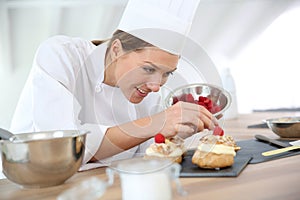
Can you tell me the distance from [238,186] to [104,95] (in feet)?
2.31

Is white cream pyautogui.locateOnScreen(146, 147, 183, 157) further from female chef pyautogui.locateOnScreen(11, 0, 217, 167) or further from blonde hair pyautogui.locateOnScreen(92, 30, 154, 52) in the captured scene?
blonde hair pyautogui.locateOnScreen(92, 30, 154, 52)

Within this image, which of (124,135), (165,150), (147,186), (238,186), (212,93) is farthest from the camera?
(212,93)

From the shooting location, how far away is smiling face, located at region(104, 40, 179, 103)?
1119 mm

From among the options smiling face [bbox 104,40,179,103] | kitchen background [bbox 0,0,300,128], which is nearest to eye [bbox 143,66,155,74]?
smiling face [bbox 104,40,179,103]

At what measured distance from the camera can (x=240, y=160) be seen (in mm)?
949

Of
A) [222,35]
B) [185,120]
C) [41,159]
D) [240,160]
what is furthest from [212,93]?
[222,35]

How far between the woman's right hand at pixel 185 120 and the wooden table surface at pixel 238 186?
0.18 metres

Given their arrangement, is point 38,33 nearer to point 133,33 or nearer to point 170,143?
point 133,33

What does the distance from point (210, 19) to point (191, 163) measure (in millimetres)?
2471

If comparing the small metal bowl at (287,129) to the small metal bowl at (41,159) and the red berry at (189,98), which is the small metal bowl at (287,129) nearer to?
the red berry at (189,98)

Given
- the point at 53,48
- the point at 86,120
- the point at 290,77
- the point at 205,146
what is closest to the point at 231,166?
the point at 205,146

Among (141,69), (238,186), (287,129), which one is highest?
(141,69)

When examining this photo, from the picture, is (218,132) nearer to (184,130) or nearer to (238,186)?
(184,130)

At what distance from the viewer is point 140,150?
4.04 feet
